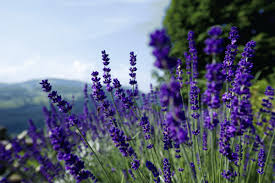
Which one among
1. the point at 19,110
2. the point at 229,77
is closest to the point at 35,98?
the point at 19,110

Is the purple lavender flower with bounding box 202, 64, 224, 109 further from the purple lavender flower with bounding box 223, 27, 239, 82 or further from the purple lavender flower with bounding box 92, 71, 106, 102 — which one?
the purple lavender flower with bounding box 92, 71, 106, 102

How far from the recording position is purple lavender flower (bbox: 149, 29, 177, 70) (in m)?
0.75

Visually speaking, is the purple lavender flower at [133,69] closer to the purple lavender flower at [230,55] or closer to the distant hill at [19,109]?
the purple lavender flower at [230,55]

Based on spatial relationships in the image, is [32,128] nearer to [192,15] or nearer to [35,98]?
[192,15]

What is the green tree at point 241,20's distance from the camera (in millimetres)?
9883

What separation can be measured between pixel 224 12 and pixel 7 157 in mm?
12318

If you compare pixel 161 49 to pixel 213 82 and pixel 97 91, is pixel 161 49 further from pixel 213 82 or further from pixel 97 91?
pixel 97 91

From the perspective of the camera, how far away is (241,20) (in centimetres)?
1000

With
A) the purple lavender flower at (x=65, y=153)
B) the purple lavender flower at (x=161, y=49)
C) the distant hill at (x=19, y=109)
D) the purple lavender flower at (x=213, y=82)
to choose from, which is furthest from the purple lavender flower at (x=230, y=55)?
the distant hill at (x=19, y=109)

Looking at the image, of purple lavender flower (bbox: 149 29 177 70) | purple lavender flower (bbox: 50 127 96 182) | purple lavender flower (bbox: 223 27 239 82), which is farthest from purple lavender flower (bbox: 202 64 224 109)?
purple lavender flower (bbox: 50 127 96 182)

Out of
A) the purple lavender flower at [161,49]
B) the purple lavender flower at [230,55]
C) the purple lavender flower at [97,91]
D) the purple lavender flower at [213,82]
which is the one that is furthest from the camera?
the purple lavender flower at [97,91]

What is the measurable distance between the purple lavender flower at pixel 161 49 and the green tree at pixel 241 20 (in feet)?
30.9

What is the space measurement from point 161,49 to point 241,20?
1185cm

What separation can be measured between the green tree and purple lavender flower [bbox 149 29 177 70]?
941cm
